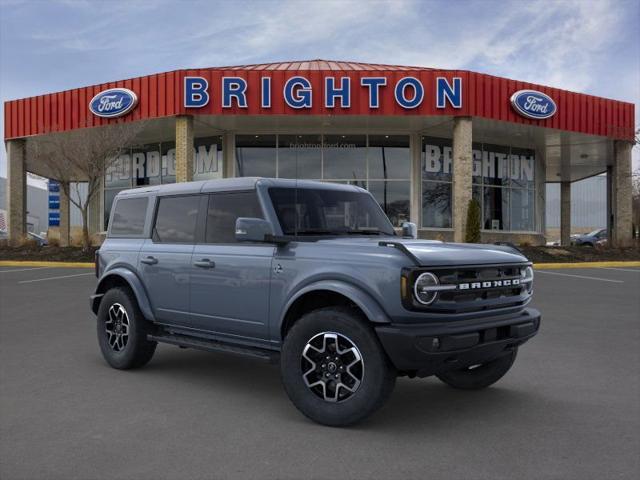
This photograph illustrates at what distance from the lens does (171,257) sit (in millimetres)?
5695

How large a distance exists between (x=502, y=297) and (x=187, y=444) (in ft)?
8.37

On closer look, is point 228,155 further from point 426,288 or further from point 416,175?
point 426,288

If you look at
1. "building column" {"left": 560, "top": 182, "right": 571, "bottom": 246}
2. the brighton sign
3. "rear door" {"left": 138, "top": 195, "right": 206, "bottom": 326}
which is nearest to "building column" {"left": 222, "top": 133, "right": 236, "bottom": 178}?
the brighton sign

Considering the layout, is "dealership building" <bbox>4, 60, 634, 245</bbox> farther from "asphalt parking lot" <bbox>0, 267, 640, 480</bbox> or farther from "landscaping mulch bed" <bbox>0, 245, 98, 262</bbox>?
"asphalt parking lot" <bbox>0, 267, 640, 480</bbox>

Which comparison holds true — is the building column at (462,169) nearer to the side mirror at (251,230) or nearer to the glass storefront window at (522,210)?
the glass storefront window at (522,210)

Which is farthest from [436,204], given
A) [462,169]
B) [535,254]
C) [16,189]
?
[16,189]

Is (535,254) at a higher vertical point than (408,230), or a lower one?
lower

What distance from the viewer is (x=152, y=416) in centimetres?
447

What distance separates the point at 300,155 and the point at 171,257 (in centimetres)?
1986

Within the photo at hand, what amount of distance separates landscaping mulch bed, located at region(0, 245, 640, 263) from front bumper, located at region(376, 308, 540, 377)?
17254mm

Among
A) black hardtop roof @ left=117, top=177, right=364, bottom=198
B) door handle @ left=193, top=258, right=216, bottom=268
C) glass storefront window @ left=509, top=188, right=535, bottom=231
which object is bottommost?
door handle @ left=193, top=258, right=216, bottom=268

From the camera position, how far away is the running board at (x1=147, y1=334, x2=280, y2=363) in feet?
15.8

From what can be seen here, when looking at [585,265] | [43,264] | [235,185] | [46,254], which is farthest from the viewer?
[46,254]

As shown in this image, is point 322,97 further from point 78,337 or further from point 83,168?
point 78,337
